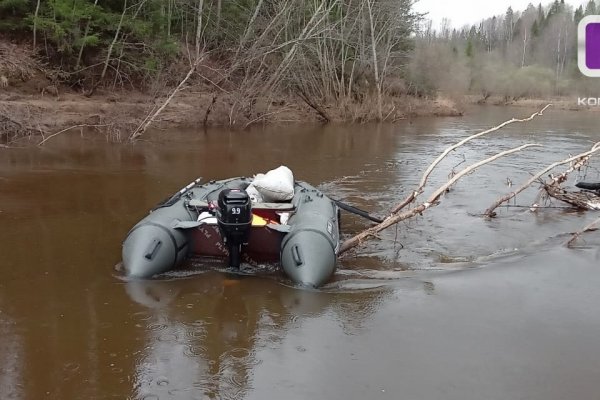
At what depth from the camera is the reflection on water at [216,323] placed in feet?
13.5

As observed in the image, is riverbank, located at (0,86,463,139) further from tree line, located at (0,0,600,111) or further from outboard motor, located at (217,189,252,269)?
outboard motor, located at (217,189,252,269)

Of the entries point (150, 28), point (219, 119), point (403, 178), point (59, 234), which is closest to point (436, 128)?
point (219, 119)

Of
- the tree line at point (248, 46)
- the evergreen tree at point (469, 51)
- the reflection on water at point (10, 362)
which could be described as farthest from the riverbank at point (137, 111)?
the evergreen tree at point (469, 51)

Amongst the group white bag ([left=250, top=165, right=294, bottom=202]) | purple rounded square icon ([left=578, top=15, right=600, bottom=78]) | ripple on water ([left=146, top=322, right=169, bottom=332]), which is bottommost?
ripple on water ([left=146, top=322, right=169, bottom=332])

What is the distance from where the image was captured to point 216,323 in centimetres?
509

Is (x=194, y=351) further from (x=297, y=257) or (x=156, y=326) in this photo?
(x=297, y=257)

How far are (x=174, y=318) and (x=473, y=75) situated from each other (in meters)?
43.0

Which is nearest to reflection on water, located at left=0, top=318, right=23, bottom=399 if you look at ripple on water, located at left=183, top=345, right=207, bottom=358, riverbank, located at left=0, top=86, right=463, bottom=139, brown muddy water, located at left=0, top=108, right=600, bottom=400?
brown muddy water, located at left=0, top=108, right=600, bottom=400

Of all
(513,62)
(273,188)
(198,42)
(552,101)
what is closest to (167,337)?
(273,188)

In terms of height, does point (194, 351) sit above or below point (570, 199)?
below

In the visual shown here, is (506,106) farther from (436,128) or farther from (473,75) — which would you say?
(436,128)

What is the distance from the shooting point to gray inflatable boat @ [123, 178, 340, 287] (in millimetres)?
5766

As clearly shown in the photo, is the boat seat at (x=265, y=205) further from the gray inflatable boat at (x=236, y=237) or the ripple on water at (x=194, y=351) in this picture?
the ripple on water at (x=194, y=351)

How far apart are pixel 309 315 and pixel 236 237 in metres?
1.05
